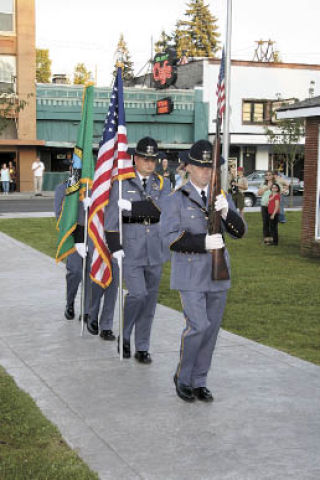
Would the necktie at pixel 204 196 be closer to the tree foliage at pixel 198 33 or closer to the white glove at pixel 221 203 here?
the white glove at pixel 221 203

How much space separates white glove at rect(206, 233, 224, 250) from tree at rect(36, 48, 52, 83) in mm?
85092

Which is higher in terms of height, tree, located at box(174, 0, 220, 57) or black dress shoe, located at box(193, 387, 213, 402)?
tree, located at box(174, 0, 220, 57)

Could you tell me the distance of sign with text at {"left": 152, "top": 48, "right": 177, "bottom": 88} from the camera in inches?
1829

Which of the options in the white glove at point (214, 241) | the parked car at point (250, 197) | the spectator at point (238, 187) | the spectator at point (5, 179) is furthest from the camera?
the spectator at point (5, 179)

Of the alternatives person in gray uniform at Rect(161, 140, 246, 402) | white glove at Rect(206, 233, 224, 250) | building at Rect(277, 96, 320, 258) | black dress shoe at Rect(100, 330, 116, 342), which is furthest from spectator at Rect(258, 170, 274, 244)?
white glove at Rect(206, 233, 224, 250)

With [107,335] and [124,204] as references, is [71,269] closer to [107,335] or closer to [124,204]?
[107,335]

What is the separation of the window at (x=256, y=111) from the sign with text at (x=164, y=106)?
19.9 ft

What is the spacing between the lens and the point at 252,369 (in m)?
6.80

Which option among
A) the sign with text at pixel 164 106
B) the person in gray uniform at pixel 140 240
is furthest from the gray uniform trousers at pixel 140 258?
the sign with text at pixel 164 106

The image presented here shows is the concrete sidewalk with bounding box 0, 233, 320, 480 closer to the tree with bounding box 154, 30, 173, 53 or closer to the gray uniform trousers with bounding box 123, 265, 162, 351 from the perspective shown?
the gray uniform trousers with bounding box 123, 265, 162, 351

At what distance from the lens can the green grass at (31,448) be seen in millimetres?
4449

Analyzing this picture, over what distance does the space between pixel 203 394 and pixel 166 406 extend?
0.34m

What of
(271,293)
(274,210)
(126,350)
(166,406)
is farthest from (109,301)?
(274,210)

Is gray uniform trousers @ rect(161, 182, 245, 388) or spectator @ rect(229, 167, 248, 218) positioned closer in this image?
gray uniform trousers @ rect(161, 182, 245, 388)
